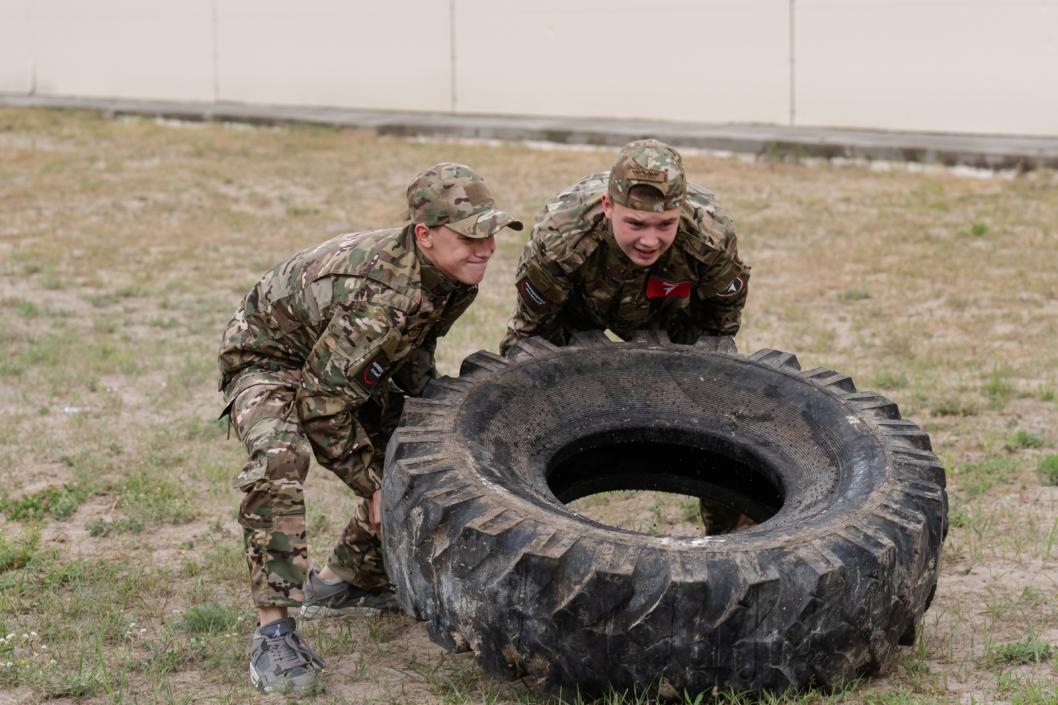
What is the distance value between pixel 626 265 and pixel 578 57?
1173 cm

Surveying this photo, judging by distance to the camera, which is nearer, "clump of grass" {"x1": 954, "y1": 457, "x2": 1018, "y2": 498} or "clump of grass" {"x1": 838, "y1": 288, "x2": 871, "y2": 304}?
"clump of grass" {"x1": 954, "y1": 457, "x2": 1018, "y2": 498}

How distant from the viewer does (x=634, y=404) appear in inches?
185

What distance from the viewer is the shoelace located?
399cm

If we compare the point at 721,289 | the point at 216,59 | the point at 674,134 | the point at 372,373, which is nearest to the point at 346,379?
the point at 372,373

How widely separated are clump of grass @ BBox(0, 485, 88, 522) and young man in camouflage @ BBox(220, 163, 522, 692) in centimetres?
140

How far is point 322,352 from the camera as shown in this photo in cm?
416

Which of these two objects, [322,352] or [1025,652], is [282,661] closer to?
[322,352]

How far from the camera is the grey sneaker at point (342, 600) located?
4.67 meters

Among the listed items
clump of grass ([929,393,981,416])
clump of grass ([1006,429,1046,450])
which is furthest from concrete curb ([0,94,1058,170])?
clump of grass ([1006,429,1046,450])

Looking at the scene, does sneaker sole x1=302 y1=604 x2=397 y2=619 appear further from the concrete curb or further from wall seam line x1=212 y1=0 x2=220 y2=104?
wall seam line x1=212 y1=0 x2=220 y2=104

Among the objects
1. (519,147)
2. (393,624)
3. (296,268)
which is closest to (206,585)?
(393,624)

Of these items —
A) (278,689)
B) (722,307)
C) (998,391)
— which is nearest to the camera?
(278,689)

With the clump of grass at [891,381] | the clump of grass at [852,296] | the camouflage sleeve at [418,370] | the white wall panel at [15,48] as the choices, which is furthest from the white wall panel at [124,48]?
the camouflage sleeve at [418,370]

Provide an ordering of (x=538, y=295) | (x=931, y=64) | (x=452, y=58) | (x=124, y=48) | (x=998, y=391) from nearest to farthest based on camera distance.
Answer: (x=538, y=295) < (x=998, y=391) < (x=931, y=64) < (x=452, y=58) < (x=124, y=48)
